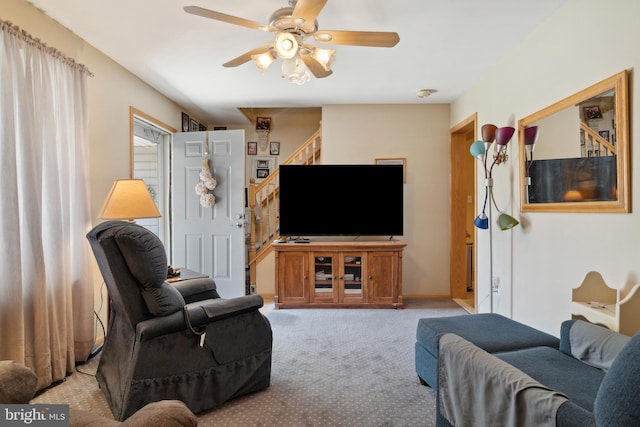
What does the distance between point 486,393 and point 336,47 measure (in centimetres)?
260

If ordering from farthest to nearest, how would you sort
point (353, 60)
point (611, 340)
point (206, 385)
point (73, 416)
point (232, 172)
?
point (232, 172)
point (353, 60)
point (206, 385)
point (611, 340)
point (73, 416)

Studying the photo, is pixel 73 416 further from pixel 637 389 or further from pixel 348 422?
pixel 637 389

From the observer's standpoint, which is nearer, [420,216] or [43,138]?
[43,138]

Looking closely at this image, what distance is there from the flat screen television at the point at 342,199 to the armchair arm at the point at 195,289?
60.8 inches

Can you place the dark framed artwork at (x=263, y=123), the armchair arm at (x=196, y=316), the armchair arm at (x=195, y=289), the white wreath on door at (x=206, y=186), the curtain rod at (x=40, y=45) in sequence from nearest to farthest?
1. the armchair arm at (x=196, y=316)
2. the curtain rod at (x=40, y=45)
3. the armchair arm at (x=195, y=289)
4. the white wreath on door at (x=206, y=186)
5. the dark framed artwork at (x=263, y=123)

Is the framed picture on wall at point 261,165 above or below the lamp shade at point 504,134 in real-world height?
above

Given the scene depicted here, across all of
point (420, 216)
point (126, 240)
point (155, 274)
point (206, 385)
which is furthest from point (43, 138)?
Answer: point (420, 216)

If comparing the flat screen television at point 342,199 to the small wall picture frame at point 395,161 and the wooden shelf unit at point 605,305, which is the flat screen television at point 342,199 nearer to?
the small wall picture frame at point 395,161

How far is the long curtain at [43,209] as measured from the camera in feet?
6.43

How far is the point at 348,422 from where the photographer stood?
180cm

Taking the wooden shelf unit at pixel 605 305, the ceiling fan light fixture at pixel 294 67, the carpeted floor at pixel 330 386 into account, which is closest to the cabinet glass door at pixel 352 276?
the carpeted floor at pixel 330 386

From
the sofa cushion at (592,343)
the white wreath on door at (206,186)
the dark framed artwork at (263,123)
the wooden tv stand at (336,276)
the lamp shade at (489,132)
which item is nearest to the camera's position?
the sofa cushion at (592,343)

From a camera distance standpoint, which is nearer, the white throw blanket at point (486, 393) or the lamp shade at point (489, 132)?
the white throw blanket at point (486, 393)

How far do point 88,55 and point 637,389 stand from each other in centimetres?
369
